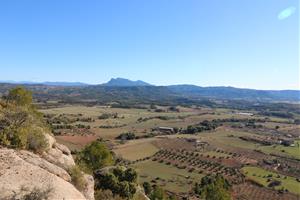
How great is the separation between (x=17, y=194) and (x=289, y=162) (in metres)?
156

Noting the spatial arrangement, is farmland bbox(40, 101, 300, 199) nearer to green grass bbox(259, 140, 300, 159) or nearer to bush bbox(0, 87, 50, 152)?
green grass bbox(259, 140, 300, 159)

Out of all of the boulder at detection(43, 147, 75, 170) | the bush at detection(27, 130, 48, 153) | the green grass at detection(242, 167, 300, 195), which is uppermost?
Answer: the bush at detection(27, 130, 48, 153)

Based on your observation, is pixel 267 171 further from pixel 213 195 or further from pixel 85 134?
pixel 85 134

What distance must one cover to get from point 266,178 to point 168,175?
112 feet

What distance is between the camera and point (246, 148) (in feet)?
617

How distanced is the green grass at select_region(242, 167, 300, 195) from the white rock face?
10733 cm

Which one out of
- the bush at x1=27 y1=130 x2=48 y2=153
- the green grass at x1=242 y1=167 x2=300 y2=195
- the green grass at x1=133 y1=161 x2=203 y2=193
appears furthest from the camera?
the green grass at x1=242 y1=167 x2=300 y2=195

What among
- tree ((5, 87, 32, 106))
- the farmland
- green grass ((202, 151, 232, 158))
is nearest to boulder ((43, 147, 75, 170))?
tree ((5, 87, 32, 106))

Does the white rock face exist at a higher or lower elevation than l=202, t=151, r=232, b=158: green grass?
higher

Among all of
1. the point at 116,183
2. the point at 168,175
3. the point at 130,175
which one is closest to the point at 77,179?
the point at 116,183

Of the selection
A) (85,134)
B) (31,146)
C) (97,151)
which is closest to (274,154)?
(85,134)

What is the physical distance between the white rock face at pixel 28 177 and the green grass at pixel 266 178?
352 feet

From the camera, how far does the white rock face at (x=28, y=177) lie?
20609mm

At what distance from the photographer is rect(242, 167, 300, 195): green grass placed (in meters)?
122
